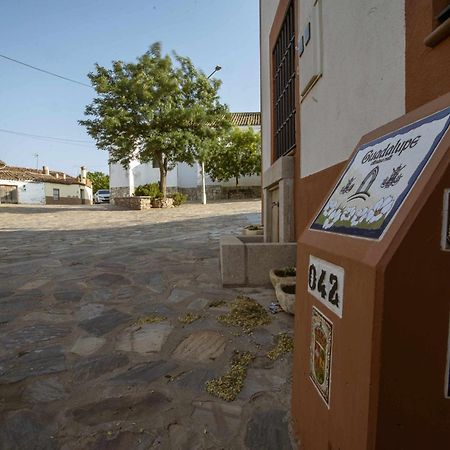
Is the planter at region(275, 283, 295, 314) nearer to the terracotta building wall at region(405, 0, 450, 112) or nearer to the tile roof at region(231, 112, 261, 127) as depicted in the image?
the terracotta building wall at region(405, 0, 450, 112)

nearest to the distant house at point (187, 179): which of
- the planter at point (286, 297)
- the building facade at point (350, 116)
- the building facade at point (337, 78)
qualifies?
the building facade at point (337, 78)

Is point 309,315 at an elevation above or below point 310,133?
below

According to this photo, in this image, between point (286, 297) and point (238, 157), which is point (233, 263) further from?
point (238, 157)

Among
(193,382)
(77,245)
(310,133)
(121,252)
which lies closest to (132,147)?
(77,245)

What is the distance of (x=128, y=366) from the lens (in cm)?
233

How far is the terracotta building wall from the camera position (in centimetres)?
150

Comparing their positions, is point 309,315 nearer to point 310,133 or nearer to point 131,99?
point 310,133

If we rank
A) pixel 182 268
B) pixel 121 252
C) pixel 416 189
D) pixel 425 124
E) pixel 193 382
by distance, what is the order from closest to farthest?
pixel 416 189, pixel 425 124, pixel 193 382, pixel 182 268, pixel 121 252

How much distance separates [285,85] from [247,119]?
95.7 ft

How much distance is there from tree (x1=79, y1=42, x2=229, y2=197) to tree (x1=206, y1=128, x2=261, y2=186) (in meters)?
6.48

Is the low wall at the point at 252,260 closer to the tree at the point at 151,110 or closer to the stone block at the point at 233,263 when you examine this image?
the stone block at the point at 233,263

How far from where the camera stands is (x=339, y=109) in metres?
2.63

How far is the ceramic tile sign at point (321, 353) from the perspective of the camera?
1.14 meters

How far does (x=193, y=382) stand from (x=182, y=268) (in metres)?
3.05
